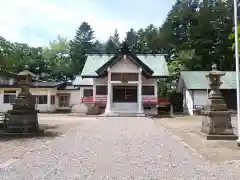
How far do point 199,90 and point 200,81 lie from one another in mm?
1561

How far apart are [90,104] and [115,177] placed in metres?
28.4

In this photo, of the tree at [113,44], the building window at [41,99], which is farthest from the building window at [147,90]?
the tree at [113,44]

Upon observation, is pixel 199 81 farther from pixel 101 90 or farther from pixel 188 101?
pixel 101 90

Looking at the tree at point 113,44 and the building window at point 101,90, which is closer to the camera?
the building window at point 101,90

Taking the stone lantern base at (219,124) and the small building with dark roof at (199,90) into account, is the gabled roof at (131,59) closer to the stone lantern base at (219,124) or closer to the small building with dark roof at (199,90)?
the small building with dark roof at (199,90)

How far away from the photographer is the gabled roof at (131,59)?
33.2 meters

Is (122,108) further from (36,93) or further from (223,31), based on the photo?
(223,31)

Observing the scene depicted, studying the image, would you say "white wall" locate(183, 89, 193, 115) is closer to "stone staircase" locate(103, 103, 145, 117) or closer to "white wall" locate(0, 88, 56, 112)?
"stone staircase" locate(103, 103, 145, 117)

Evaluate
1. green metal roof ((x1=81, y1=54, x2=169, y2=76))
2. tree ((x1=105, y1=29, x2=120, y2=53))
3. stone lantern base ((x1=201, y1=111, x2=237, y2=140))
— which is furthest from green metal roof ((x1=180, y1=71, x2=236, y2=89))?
tree ((x1=105, y1=29, x2=120, y2=53))

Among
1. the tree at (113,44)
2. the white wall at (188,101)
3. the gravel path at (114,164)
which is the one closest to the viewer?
the gravel path at (114,164)

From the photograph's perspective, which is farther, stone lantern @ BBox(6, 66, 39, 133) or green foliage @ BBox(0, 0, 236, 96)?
green foliage @ BBox(0, 0, 236, 96)

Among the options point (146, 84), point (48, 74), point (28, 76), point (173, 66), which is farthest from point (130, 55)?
point (48, 74)

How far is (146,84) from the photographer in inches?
1368

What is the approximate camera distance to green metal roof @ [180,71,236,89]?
35.7 meters
